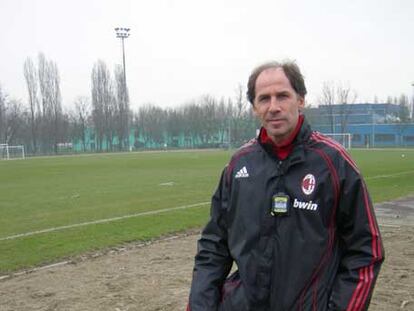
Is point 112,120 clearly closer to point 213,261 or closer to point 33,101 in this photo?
point 33,101

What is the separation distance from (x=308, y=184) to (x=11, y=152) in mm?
92126

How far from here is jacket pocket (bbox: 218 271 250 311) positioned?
2.56m

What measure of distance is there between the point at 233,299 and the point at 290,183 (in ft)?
2.23

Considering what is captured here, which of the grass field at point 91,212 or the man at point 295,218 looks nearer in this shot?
the man at point 295,218

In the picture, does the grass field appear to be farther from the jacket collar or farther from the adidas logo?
the jacket collar

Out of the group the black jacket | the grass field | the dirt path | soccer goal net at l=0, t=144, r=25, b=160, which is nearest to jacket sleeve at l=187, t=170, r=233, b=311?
the black jacket

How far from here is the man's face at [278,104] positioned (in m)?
2.51

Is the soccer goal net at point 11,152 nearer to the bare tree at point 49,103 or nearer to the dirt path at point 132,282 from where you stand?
the bare tree at point 49,103

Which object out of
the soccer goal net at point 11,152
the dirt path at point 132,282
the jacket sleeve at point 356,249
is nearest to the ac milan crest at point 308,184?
the jacket sleeve at point 356,249

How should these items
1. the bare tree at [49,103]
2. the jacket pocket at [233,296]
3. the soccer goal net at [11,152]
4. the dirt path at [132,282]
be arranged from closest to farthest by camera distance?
the jacket pocket at [233,296] → the dirt path at [132,282] → the soccer goal net at [11,152] → the bare tree at [49,103]

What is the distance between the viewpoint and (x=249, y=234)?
250cm

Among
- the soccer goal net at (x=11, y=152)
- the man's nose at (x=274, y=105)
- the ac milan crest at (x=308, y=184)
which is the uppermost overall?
the man's nose at (x=274, y=105)

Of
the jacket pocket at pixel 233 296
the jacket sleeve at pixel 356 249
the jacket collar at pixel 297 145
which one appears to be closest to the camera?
the jacket sleeve at pixel 356 249

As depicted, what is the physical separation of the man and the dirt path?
3450 millimetres
